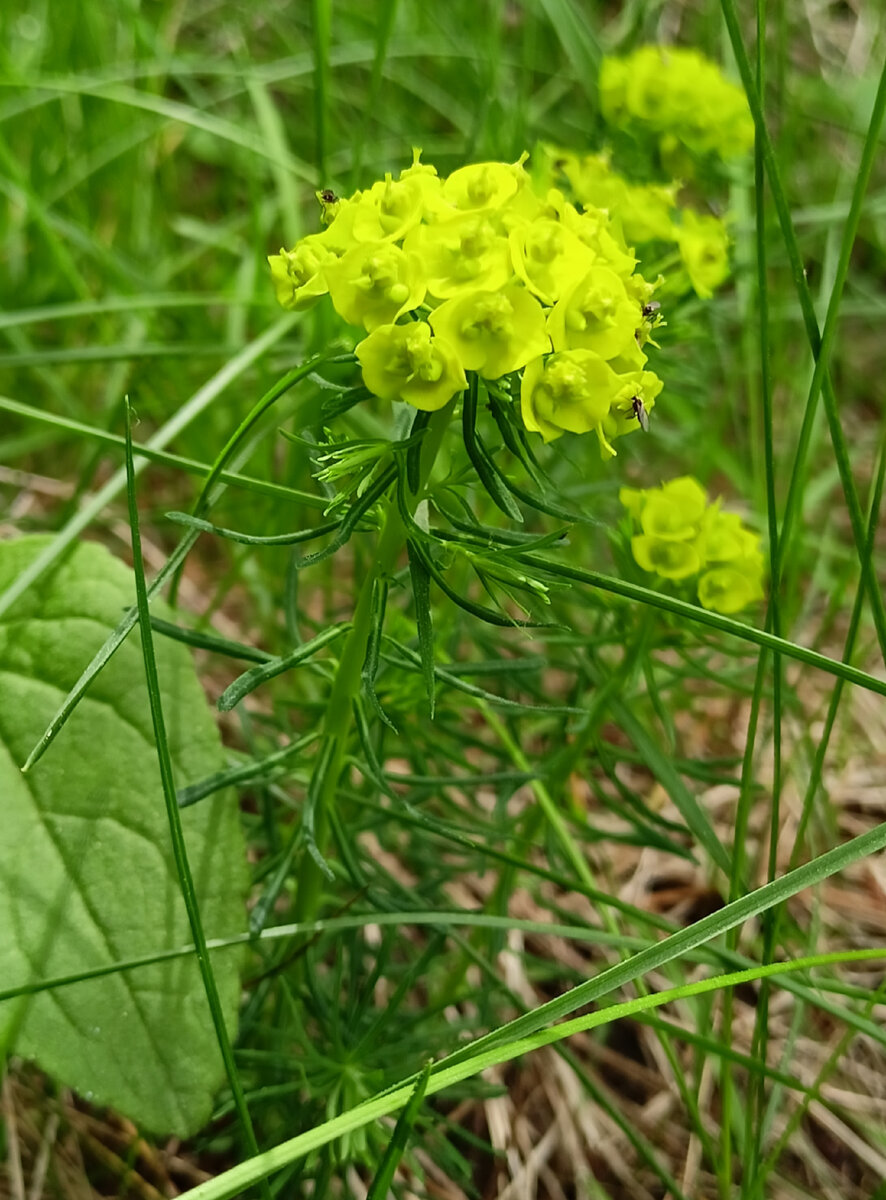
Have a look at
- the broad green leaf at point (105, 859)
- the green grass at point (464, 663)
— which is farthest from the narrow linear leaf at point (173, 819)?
the broad green leaf at point (105, 859)


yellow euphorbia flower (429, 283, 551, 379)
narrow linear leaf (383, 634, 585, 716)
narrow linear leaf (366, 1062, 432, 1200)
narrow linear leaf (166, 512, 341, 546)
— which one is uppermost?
yellow euphorbia flower (429, 283, 551, 379)

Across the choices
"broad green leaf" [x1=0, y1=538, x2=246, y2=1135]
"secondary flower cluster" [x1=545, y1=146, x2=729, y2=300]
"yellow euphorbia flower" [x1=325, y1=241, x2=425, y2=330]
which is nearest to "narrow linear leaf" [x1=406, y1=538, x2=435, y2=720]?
"yellow euphorbia flower" [x1=325, y1=241, x2=425, y2=330]

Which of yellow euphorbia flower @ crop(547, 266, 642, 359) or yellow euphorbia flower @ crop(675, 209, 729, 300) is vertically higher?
yellow euphorbia flower @ crop(675, 209, 729, 300)

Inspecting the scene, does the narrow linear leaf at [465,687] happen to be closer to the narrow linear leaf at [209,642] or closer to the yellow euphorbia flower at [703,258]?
the narrow linear leaf at [209,642]

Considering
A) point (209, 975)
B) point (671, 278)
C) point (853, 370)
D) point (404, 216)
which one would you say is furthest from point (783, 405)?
point (209, 975)

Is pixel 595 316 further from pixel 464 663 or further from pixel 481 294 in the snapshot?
pixel 464 663

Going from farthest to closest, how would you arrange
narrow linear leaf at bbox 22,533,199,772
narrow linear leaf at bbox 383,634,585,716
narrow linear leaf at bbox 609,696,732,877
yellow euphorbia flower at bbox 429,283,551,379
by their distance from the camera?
1. narrow linear leaf at bbox 609,696,732,877
2. narrow linear leaf at bbox 383,634,585,716
3. narrow linear leaf at bbox 22,533,199,772
4. yellow euphorbia flower at bbox 429,283,551,379

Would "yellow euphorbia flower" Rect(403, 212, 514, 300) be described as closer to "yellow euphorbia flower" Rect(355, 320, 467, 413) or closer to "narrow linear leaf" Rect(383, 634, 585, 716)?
"yellow euphorbia flower" Rect(355, 320, 467, 413)
